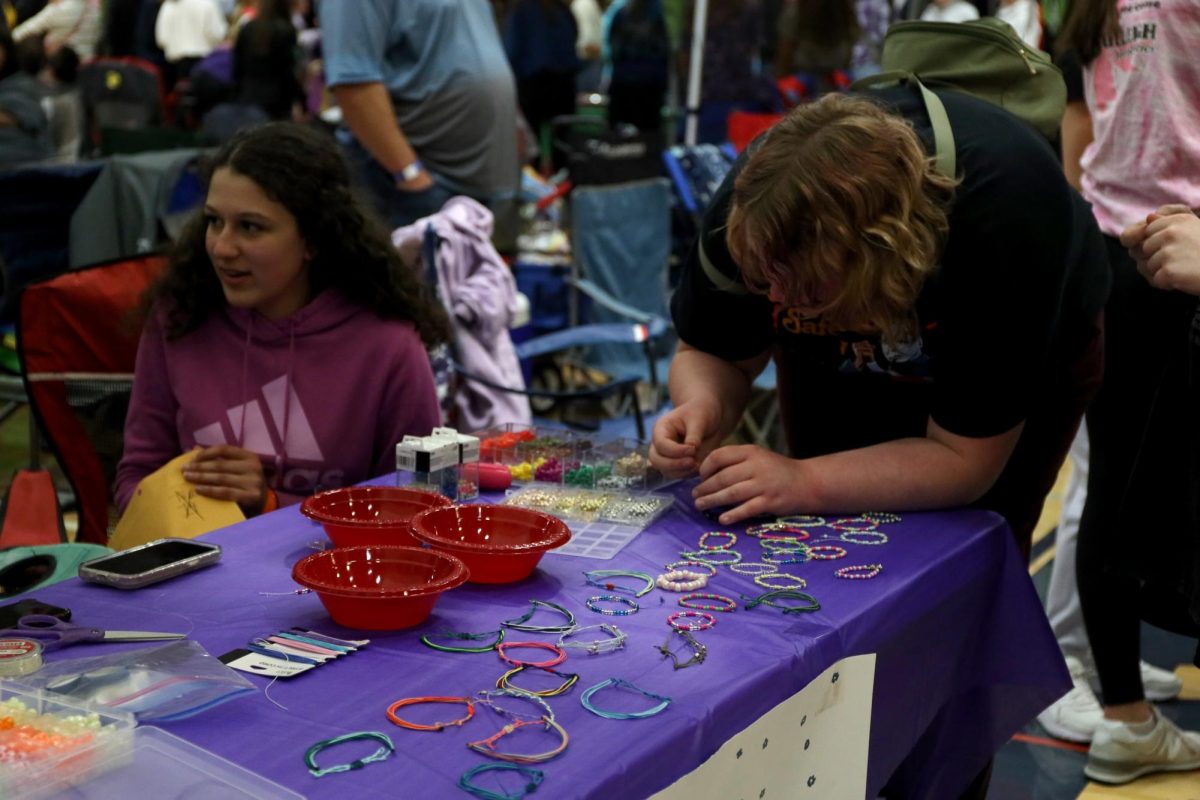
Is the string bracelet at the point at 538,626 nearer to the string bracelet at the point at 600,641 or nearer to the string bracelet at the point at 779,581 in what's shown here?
the string bracelet at the point at 600,641

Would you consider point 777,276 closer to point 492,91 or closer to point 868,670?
point 868,670

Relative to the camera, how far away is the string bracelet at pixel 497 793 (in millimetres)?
1078

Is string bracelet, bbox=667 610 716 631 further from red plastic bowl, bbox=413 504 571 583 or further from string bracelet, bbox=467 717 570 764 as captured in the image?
string bracelet, bbox=467 717 570 764

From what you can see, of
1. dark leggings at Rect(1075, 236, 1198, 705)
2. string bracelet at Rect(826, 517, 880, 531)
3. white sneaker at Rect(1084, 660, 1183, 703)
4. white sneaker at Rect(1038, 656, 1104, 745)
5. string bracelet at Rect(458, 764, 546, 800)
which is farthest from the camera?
white sneaker at Rect(1084, 660, 1183, 703)

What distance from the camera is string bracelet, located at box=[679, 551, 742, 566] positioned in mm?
1687

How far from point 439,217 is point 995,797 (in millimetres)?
1918

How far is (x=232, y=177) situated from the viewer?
7.58 feet

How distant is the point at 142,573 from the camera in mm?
1539

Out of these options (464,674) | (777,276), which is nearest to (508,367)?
(777,276)

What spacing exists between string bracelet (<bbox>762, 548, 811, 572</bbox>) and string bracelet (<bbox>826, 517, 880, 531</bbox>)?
12 cm

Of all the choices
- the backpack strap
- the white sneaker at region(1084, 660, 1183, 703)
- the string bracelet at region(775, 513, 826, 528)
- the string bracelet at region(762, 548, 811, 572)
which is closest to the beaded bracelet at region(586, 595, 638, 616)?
the string bracelet at region(762, 548, 811, 572)

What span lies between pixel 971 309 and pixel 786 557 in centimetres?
41

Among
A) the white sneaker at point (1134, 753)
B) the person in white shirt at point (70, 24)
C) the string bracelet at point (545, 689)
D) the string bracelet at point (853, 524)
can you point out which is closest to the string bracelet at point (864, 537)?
the string bracelet at point (853, 524)

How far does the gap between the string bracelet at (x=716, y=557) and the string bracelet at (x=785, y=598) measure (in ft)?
0.38
